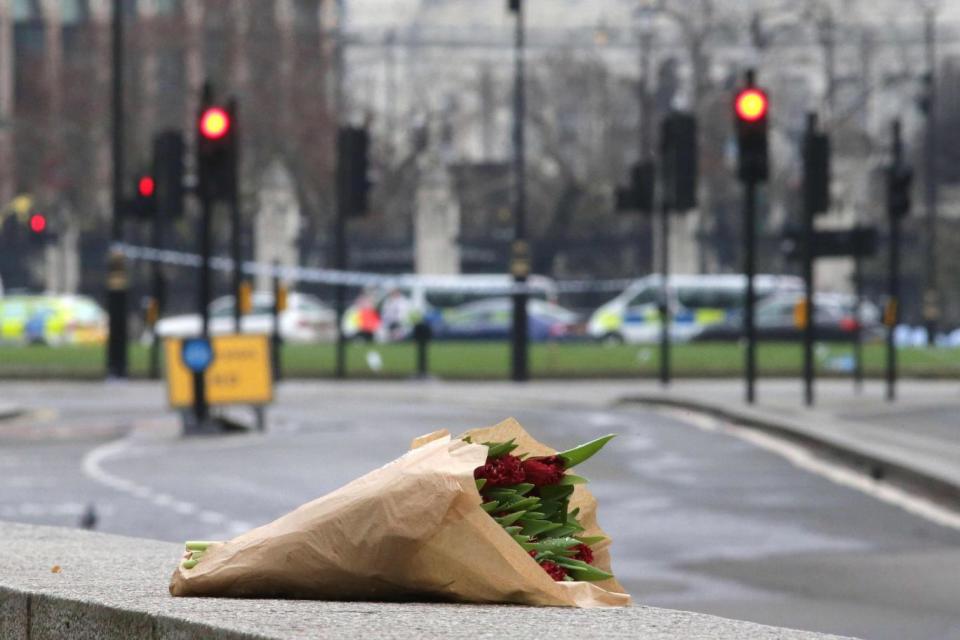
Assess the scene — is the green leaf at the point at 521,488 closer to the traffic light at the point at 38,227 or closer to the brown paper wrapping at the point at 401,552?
the brown paper wrapping at the point at 401,552

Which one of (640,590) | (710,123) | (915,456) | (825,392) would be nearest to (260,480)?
(915,456)

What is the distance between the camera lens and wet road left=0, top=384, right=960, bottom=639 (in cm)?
1019

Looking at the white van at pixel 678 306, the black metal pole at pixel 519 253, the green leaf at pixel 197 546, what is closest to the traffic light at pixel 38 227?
the black metal pole at pixel 519 253

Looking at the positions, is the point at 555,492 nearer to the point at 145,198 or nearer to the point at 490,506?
the point at 490,506

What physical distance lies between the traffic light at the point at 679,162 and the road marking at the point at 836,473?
333 inches

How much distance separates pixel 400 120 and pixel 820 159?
51.4 m

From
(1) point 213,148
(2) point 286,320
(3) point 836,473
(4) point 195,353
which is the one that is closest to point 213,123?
(1) point 213,148

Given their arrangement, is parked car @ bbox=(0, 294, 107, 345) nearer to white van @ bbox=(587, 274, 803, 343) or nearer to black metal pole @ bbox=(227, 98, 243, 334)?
white van @ bbox=(587, 274, 803, 343)

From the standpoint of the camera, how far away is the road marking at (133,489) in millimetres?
13738

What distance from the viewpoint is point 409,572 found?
18.2 ft

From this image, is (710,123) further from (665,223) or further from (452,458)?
(452,458)

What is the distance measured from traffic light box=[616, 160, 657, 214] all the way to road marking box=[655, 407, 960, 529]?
11.2 meters

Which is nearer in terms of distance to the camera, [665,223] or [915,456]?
[915,456]

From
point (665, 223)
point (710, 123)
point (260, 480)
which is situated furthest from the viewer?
point (710, 123)
